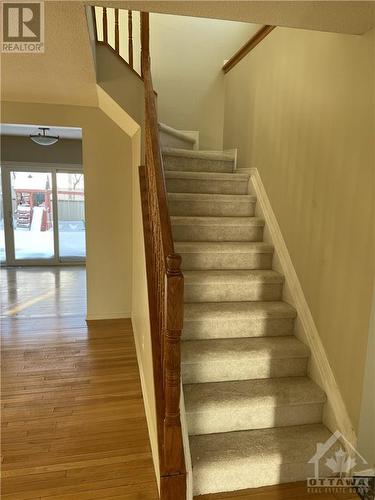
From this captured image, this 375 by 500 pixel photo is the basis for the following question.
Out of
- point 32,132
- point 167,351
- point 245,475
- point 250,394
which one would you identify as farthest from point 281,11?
point 32,132

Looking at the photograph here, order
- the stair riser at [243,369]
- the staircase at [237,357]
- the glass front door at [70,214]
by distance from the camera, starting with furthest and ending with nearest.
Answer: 1. the glass front door at [70,214]
2. the stair riser at [243,369]
3. the staircase at [237,357]

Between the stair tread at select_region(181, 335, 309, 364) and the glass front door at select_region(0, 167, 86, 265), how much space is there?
19.9 feet

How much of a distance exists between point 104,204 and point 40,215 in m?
4.14

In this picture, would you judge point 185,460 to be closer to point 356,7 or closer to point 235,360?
point 235,360

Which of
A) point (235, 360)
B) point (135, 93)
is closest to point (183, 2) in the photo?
point (135, 93)

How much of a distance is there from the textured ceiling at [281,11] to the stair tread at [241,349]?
1.84 m

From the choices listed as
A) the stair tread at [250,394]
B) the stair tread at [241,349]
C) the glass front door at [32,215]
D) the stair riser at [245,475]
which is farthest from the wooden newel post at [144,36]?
the glass front door at [32,215]

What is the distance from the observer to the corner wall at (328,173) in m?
1.68

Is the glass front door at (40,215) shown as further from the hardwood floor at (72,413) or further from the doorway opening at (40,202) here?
the hardwood floor at (72,413)

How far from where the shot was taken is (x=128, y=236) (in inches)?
161

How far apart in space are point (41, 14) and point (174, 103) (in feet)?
8.80

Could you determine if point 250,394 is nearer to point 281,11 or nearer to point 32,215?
point 281,11

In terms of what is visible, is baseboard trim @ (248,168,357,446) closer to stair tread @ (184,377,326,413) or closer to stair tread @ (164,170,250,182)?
stair tread @ (184,377,326,413)

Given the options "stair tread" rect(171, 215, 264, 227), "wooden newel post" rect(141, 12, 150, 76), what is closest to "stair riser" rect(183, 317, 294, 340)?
"stair tread" rect(171, 215, 264, 227)
